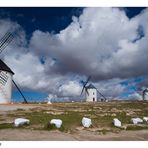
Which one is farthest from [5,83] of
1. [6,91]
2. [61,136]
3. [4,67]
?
[61,136]

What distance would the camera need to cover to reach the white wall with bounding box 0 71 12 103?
4565 cm

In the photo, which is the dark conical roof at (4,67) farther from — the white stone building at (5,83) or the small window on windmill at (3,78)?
the small window on windmill at (3,78)

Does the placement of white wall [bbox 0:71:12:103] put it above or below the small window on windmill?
below

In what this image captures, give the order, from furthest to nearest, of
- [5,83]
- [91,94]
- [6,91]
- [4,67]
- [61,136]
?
[91,94], [4,67], [6,91], [5,83], [61,136]

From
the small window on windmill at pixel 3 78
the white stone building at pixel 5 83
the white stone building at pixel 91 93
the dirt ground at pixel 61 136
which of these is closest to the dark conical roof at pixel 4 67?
the white stone building at pixel 5 83

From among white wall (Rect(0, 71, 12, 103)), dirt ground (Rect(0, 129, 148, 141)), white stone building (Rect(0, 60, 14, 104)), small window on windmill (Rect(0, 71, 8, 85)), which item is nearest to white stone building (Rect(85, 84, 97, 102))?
white wall (Rect(0, 71, 12, 103))

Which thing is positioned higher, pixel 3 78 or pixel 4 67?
pixel 4 67

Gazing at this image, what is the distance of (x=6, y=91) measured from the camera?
4669 centimetres

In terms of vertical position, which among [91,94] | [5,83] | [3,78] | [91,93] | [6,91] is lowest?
[6,91]

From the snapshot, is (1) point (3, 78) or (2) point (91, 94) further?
(2) point (91, 94)

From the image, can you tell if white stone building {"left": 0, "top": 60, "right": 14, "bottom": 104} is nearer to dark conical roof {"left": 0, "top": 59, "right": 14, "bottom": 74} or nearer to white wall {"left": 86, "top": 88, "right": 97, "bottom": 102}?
dark conical roof {"left": 0, "top": 59, "right": 14, "bottom": 74}

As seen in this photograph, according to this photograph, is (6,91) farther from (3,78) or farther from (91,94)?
(91,94)

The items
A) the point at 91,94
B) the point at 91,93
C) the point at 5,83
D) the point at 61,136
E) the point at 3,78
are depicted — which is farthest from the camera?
the point at 91,93
